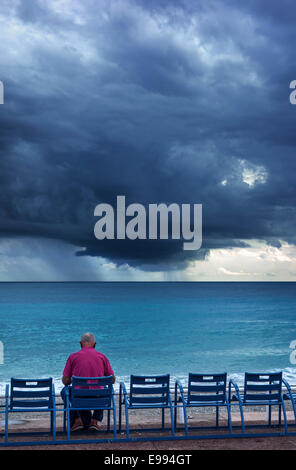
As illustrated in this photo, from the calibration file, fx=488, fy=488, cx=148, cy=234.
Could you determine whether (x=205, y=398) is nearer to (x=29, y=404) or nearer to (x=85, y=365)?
(x=85, y=365)

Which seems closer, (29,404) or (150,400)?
(29,404)

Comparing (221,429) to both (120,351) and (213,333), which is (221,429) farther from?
(213,333)

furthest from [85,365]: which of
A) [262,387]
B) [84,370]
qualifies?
[262,387]

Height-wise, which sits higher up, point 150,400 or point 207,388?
point 207,388

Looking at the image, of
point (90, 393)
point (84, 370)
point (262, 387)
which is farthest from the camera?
point (262, 387)

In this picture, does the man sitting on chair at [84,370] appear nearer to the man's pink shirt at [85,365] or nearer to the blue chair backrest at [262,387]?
the man's pink shirt at [85,365]

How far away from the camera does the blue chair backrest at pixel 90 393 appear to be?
7176 mm

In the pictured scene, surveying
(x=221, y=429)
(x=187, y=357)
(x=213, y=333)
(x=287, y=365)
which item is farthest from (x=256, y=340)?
(x=221, y=429)

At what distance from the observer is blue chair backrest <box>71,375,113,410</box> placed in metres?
7.18

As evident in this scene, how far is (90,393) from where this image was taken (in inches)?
283

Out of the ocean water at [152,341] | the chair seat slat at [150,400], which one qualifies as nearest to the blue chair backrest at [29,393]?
the chair seat slat at [150,400]

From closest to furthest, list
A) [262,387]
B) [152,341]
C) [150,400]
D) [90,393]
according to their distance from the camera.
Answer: [90,393]
[150,400]
[262,387]
[152,341]

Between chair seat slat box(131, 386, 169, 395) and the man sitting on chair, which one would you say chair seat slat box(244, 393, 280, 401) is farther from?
the man sitting on chair

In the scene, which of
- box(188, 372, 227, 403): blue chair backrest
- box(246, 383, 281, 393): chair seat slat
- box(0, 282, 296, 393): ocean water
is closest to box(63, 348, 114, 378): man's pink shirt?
box(188, 372, 227, 403): blue chair backrest
